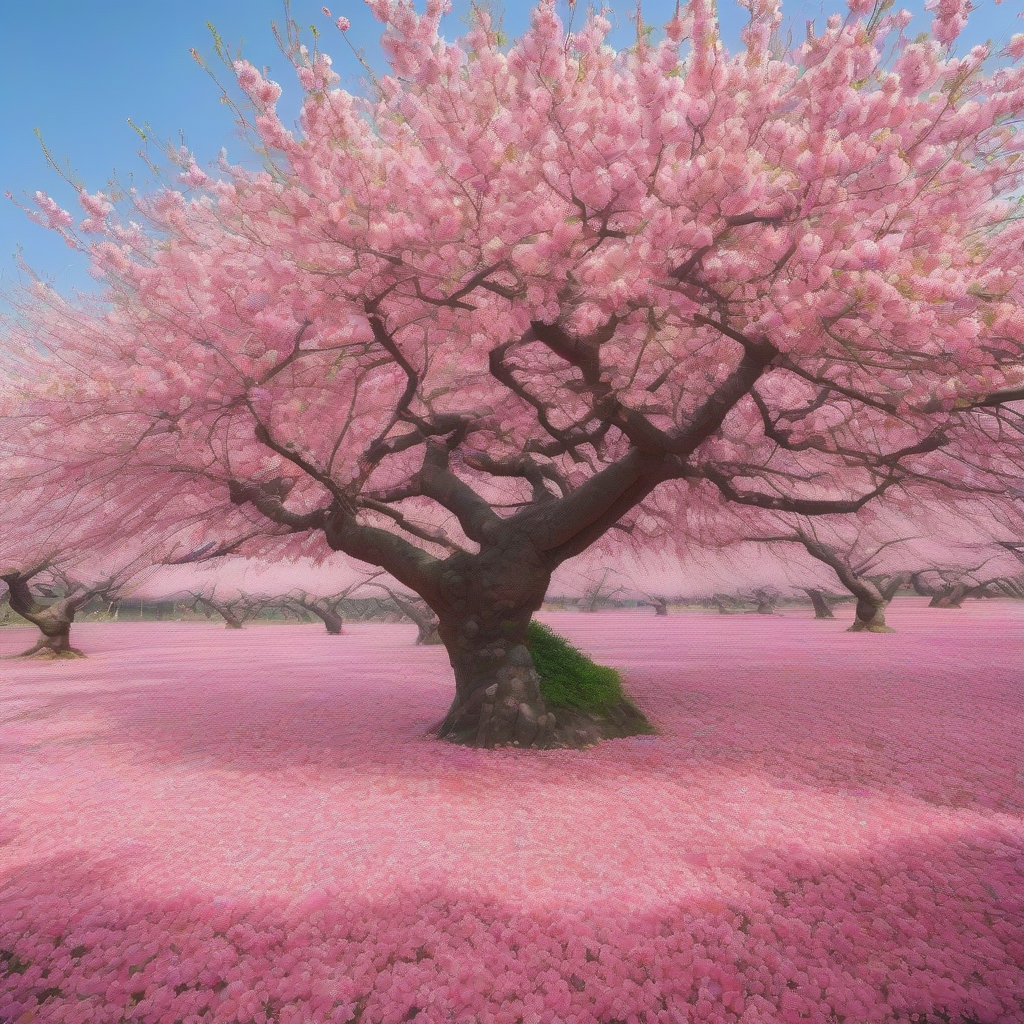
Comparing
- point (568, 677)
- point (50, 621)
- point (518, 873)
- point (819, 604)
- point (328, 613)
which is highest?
point (819, 604)

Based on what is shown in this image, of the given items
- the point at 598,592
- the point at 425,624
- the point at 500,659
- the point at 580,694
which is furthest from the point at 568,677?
the point at 598,592

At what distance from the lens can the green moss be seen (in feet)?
22.0

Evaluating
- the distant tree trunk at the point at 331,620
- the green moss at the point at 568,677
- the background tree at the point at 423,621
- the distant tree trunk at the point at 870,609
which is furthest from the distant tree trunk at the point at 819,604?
the green moss at the point at 568,677

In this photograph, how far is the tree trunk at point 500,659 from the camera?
6199 millimetres

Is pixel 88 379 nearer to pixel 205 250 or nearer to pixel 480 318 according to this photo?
pixel 205 250

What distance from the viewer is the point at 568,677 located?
23.0 ft

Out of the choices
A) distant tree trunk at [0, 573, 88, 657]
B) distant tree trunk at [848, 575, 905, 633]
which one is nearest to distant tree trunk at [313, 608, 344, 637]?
distant tree trunk at [0, 573, 88, 657]

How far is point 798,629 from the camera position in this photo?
864 inches

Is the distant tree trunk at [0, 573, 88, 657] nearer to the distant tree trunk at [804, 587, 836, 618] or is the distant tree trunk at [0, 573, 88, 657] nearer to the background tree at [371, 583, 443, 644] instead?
the background tree at [371, 583, 443, 644]

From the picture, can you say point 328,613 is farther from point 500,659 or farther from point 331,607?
point 500,659

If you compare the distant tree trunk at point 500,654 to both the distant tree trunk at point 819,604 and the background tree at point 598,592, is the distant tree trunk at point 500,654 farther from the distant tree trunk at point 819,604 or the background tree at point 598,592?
the background tree at point 598,592

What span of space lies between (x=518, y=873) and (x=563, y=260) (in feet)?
13.1

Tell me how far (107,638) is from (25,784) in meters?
21.1

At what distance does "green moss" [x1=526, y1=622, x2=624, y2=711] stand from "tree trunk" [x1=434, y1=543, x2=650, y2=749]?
0.42 feet
